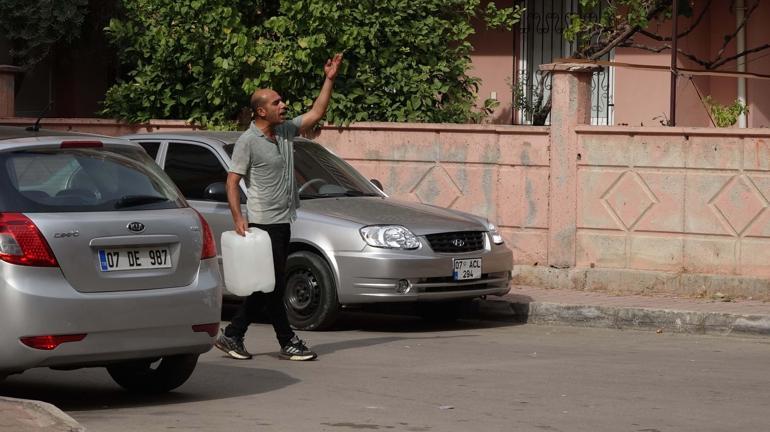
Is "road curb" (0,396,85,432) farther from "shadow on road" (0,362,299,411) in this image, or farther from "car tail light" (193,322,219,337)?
"car tail light" (193,322,219,337)

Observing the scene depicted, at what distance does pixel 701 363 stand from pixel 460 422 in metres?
3.32

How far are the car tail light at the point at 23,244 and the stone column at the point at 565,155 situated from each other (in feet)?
26.9

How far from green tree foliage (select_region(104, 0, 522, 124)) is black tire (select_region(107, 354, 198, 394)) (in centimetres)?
772

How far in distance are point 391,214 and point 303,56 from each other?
4476mm

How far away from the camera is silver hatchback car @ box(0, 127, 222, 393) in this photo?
8070 mm

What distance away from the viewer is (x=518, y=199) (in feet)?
52.1

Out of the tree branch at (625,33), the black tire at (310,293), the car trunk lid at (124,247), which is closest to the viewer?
the car trunk lid at (124,247)

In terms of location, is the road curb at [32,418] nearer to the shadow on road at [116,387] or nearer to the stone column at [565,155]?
the shadow on road at [116,387]

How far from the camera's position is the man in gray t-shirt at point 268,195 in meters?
10.7

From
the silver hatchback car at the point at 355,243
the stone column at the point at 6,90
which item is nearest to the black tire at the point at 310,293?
the silver hatchback car at the point at 355,243

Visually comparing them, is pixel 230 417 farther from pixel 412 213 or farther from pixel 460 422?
pixel 412 213

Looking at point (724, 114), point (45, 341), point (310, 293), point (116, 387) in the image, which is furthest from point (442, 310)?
point (45, 341)

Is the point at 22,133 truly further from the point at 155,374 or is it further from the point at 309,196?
the point at 309,196

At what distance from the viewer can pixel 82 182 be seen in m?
8.63
